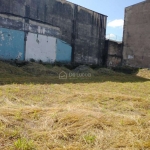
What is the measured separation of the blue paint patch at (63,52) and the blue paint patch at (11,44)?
338 centimetres

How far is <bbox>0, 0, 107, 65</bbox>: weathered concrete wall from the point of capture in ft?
44.0

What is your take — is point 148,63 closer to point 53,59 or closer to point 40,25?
point 53,59

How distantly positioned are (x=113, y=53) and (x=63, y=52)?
6.29 m

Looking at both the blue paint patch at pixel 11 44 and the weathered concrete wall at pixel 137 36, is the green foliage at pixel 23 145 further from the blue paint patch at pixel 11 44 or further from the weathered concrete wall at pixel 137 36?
the weathered concrete wall at pixel 137 36

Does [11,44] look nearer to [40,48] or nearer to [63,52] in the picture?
[40,48]

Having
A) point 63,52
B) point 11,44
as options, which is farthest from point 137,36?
point 11,44

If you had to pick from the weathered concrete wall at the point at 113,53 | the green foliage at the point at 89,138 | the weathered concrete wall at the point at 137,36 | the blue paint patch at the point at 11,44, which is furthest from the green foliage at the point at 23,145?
the weathered concrete wall at the point at 113,53

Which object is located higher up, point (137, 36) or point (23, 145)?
point (137, 36)

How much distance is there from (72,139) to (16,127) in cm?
96

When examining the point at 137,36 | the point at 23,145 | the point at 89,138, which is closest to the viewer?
the point at 23,145

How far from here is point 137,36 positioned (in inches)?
763

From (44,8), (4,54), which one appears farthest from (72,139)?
(44,8)

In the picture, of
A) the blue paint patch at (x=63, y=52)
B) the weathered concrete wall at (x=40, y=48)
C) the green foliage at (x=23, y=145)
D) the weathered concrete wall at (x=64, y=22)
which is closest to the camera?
the green foliage at (x=23, y=145)

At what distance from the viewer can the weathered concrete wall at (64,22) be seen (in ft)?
44.0
